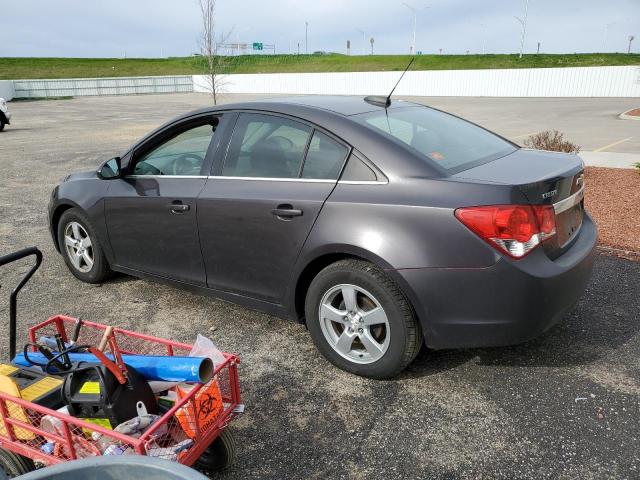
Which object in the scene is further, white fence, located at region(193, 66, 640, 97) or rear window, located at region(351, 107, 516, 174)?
white fence, located at region(193, 66, 640, 97)

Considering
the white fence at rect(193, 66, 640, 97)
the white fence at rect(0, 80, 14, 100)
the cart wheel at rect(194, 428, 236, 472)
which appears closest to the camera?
the cart wheel at rect(194, 428, 236, 472)

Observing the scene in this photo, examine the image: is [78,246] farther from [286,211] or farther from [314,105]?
[314,105]

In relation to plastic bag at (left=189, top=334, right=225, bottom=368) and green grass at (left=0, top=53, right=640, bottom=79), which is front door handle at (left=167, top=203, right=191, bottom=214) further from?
green grass at (left=0, top=53, right=640, bottom=79)

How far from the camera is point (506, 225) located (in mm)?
2674

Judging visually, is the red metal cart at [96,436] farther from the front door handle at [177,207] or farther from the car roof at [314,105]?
the car roof at [314,105]

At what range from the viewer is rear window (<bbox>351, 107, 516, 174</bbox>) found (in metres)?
3.19

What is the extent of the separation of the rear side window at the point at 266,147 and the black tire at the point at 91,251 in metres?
1.61

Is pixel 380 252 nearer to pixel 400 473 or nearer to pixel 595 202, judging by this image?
pixel 400 473

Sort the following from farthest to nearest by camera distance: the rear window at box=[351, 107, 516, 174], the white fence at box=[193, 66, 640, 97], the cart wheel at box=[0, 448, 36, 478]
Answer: the white fence at box=[193, 66, 640, 97] < the rear window at box=[351, 107, 516, 174] < the cart wheel at box=[0, 448, 36, 478]

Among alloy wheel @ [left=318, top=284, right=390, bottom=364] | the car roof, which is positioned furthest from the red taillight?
the car roof

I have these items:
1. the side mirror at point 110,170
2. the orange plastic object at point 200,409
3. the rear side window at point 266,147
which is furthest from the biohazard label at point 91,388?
the side mirror at point 110,170

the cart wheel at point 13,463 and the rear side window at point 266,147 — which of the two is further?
the rear side window at point 266,147

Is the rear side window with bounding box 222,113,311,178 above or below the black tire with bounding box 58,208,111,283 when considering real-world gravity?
above

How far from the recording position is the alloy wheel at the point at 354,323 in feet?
9.95
